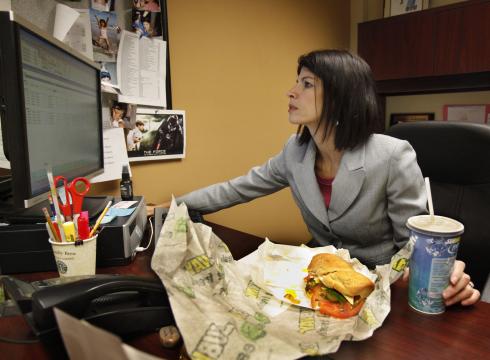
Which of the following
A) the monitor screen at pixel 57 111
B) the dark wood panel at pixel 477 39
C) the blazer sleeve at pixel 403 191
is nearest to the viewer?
the monitor screen at pixel 57 111

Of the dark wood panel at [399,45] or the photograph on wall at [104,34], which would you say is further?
the dark wood panel at [399,45]

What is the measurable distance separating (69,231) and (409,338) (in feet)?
2.03

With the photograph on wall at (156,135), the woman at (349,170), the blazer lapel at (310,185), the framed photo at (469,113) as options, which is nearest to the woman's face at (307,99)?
the woman at (349,170)

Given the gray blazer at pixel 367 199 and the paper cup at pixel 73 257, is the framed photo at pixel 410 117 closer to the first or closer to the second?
the gray blazer at pixel 367 199

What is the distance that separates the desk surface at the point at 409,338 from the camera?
52cm

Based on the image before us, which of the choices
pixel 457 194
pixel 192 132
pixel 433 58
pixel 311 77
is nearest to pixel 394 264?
pixel 457 194

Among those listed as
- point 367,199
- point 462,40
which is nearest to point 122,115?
point 367,199

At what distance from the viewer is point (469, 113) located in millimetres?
2125

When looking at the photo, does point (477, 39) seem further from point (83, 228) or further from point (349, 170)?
point (83, 228)

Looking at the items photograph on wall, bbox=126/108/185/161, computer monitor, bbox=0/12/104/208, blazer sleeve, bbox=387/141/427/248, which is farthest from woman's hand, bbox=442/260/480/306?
photograph on wall, bbox=126/108/185/161

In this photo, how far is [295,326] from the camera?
54 centimetres

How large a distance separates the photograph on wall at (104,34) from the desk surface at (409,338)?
923mm

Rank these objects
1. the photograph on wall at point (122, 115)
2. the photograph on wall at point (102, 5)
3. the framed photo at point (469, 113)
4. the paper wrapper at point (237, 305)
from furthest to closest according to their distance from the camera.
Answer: the framed photo at point (469, 113)
the photograph on wall at point (122, 115)
the photograph on wall at point (102, 5)
the paper wrapper at point (237, 305)

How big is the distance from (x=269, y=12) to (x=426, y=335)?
5.55 feet
